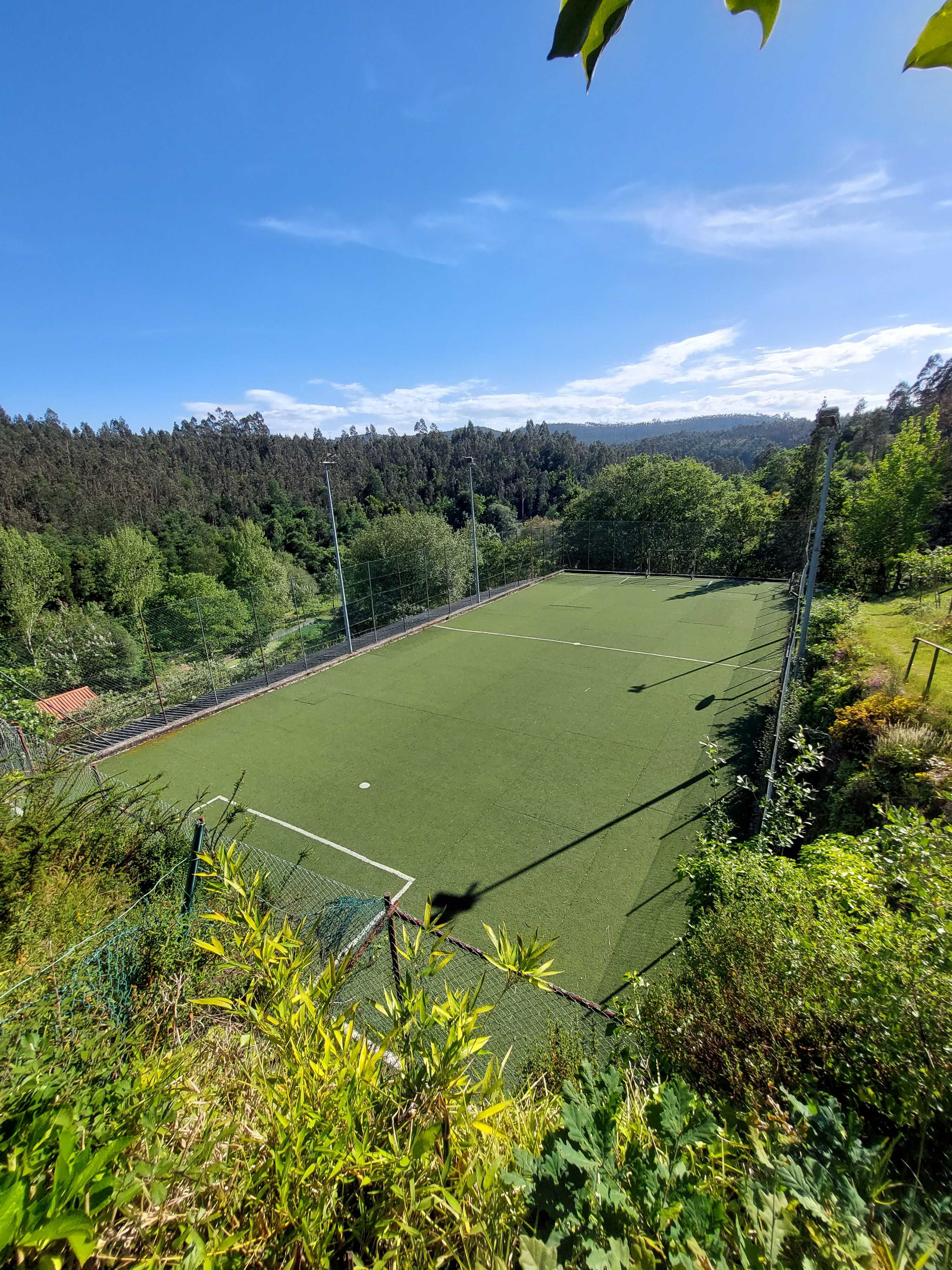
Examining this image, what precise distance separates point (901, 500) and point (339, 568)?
18.1 metres

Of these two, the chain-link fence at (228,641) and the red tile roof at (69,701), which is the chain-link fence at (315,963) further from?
the red tile roof at (69,701)

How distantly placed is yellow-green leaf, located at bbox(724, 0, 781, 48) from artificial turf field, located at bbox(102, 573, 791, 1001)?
235 inches

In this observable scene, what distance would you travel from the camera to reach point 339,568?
45.2ft

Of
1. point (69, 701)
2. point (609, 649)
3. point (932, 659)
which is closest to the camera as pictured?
point (932, 659)

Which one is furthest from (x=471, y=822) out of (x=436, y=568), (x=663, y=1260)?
(x=436, y=568)

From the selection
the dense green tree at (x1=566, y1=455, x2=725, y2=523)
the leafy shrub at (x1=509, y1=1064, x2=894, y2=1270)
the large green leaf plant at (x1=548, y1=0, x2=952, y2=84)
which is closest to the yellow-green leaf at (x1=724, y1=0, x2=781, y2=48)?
the large green leaf plant at (x1=548, y1=0, x2=952, y2=84)

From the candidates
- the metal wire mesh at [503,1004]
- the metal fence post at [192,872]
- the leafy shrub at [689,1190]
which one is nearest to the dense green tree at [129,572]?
the metal fence post at [192,872]

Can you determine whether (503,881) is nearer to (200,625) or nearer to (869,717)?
(869,717)

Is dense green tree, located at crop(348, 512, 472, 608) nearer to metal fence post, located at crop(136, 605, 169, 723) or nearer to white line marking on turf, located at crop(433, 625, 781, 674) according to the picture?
white line marking on turf, located at crop(433, 625, 781, 674)

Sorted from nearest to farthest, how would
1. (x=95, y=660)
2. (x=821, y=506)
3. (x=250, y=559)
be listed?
(x=821, y=506) → (x=95, y=660) → (x=250, y=559)

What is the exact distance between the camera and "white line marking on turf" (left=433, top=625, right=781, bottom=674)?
44.0 feet

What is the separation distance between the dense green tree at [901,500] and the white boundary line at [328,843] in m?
18.6

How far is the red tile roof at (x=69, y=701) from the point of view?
1140cm

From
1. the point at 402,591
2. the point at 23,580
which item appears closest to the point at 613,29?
the point at 402,591
